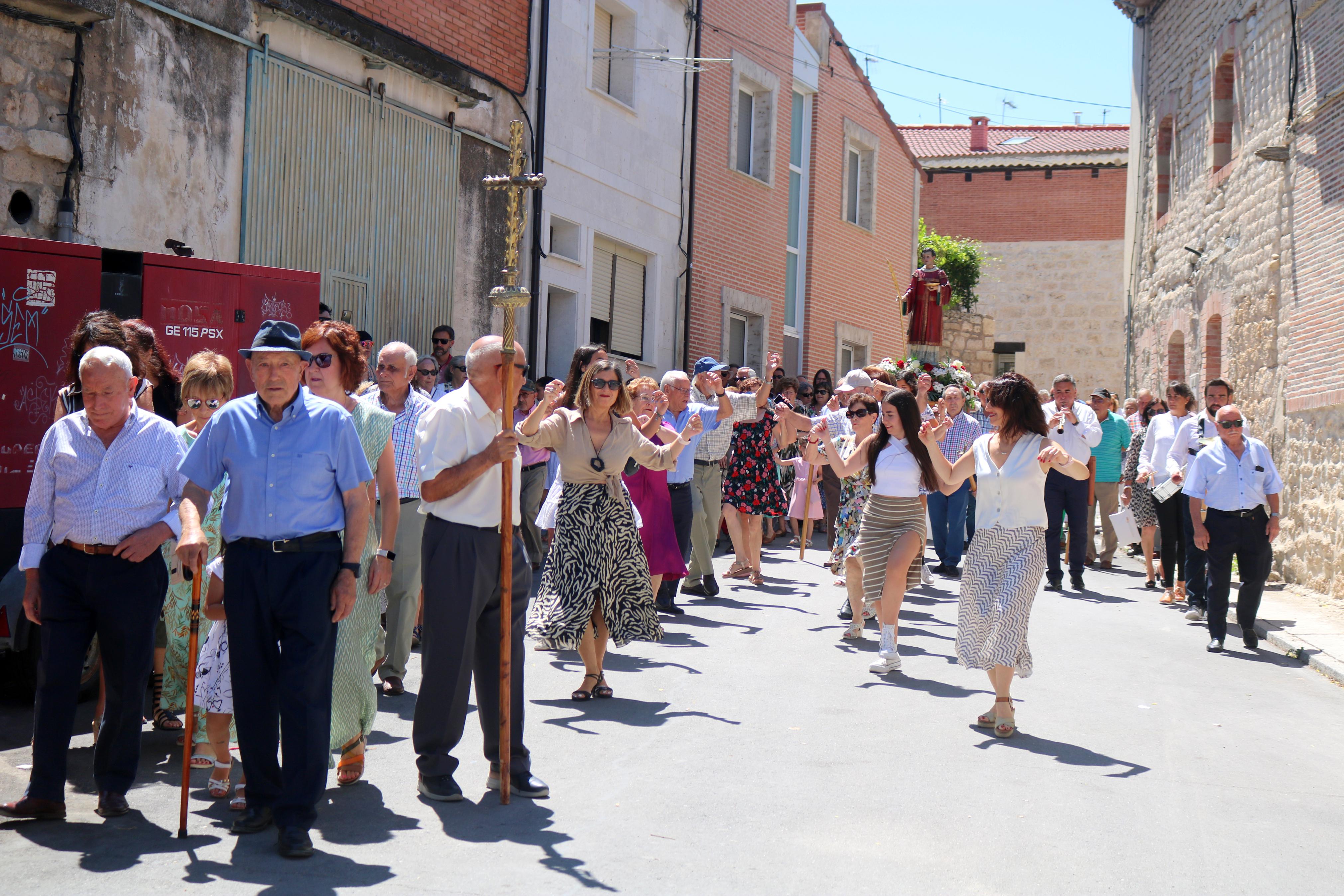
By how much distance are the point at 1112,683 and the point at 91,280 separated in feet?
23.1

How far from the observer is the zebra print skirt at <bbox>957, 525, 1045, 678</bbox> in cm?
733

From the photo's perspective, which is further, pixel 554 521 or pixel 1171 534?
pixel 1171 534

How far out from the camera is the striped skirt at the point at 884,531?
9.34m

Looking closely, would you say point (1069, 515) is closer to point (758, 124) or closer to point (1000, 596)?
point (1000, 596)

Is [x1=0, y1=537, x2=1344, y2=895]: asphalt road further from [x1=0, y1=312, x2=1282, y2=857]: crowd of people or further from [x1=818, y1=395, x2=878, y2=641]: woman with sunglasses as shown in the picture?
[x1=818, y1=395, x2=878, y2=641]: woman with sunglasses

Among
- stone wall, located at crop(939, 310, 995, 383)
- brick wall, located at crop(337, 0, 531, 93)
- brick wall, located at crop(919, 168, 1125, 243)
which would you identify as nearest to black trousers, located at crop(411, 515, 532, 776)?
brick wall, located at crop(337, 0, 531, 93)

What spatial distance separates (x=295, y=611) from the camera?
Result: 495cm

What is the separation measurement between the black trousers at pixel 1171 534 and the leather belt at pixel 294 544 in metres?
11.0

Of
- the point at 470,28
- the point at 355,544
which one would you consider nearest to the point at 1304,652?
the point at 355,544

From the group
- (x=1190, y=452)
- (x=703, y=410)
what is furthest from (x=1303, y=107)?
(x=703, y=410)

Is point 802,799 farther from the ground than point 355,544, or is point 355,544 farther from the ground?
point 355,544

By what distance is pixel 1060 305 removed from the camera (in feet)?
139

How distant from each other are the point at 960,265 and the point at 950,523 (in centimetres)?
2563

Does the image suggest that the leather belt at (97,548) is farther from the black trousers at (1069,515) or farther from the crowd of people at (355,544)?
the black trousers at (1069,515)
